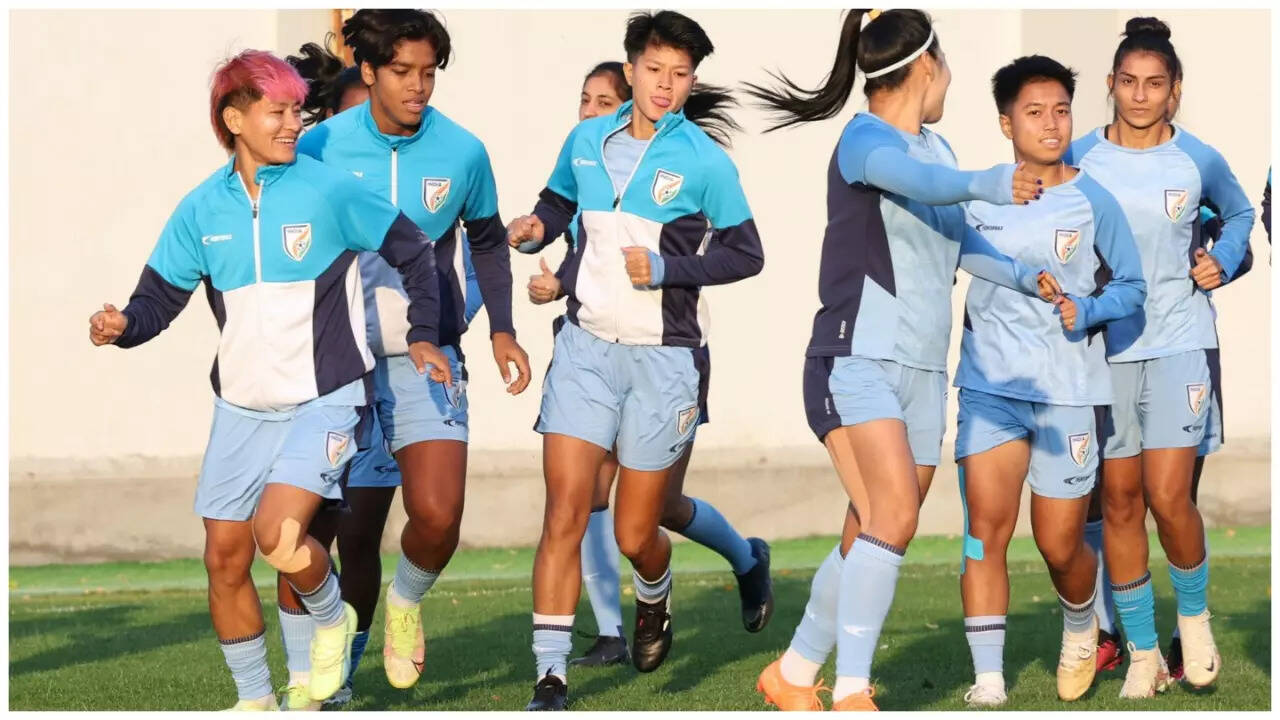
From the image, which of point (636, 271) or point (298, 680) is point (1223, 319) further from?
point (298, 680)

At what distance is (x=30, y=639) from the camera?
8.82 meters

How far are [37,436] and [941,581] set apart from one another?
18.8 ft

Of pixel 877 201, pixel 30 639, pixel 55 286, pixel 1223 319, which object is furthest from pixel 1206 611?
pixel 55 286

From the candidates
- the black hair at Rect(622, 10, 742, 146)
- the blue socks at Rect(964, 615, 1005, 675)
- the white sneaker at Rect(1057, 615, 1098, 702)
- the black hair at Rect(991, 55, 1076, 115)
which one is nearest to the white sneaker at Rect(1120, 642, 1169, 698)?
the white sneaker at Rect(1057, 615, 1098, 702)

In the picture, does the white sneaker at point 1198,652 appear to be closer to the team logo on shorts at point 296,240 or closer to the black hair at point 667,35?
the black hair at point 667,35

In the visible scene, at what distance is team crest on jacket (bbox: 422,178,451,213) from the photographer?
6941mm

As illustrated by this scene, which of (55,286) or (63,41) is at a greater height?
(63,41)

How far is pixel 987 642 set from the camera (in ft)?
22.1

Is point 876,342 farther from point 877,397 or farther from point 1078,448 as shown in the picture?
point 1078,448

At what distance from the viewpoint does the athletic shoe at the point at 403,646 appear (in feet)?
22.5

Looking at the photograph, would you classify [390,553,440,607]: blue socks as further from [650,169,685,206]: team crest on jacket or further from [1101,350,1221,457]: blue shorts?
[1101,350,1221,457]: blue shorts

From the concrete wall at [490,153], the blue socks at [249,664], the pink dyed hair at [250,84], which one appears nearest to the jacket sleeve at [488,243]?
the pink dyed hair at [250,84]

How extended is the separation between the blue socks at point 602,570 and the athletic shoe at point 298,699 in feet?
5.61

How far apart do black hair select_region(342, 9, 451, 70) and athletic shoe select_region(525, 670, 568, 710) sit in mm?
2155
